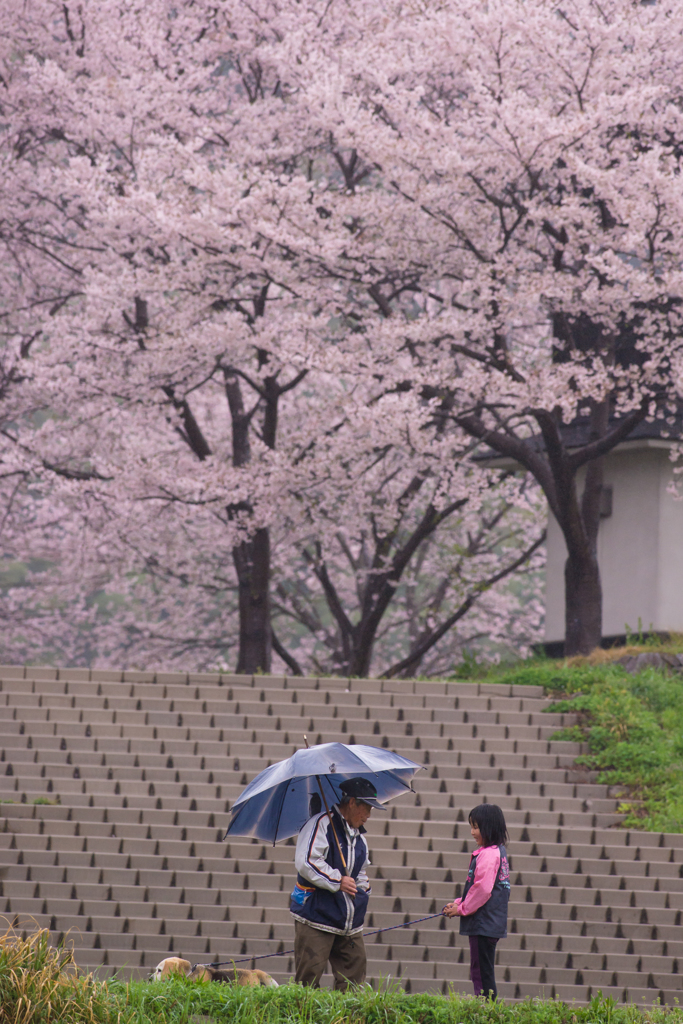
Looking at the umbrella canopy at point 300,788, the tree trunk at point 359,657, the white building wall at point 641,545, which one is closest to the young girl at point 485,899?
the umbrella canopy at point 300,788

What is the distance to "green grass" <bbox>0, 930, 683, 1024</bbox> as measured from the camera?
5148 millimetres

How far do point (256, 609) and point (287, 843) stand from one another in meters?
7.22

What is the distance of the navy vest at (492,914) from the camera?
5.79 m

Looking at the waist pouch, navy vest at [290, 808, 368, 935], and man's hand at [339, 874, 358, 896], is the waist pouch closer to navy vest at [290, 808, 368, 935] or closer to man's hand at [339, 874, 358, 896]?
navy vest at [290, 808, 368, 935]

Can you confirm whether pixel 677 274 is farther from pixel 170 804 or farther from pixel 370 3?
pixel 170 804

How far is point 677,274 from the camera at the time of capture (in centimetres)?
1405

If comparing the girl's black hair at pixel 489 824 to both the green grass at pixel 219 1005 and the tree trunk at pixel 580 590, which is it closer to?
the green grass at pixel 219 1005

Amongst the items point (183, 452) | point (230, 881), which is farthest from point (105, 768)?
point (183, 452)

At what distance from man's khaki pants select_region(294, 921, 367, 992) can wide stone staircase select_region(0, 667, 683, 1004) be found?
7.69 ft

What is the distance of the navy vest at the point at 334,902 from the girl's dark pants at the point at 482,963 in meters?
0.63

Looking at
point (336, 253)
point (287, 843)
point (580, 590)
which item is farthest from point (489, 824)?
point (336, 253)

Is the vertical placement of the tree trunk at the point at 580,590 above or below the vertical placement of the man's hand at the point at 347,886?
above

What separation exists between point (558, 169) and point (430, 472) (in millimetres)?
4918

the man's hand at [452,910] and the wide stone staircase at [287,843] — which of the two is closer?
the man's hand at [452,910]
